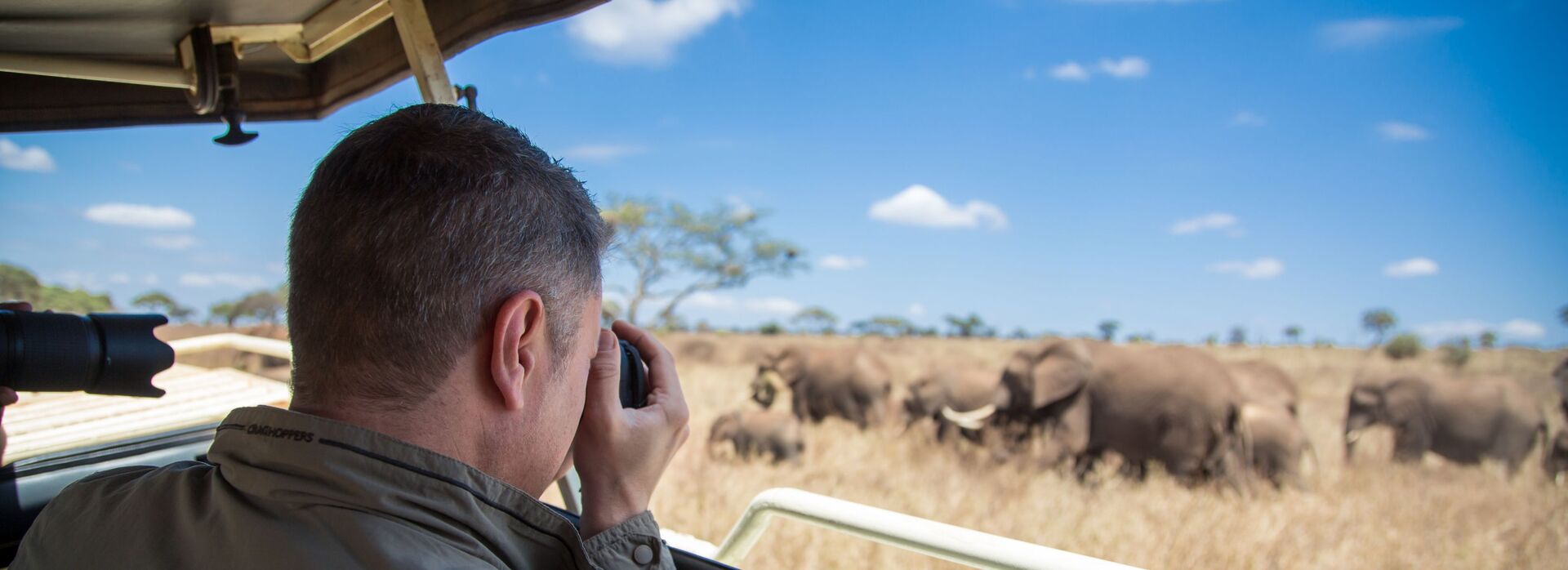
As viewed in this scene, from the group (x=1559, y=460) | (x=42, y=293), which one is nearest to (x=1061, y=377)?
(x=1559, y=460)

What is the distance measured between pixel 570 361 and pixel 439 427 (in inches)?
3.7

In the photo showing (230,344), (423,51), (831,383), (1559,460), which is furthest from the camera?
(831,383)

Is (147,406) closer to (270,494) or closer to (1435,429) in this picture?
(270,494)

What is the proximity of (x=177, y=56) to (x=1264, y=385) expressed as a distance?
9502mm

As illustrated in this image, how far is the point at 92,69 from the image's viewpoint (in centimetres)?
139

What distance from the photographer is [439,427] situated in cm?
60

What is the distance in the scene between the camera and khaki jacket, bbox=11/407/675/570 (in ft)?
1.74

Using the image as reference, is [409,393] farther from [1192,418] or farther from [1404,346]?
[1404,346]

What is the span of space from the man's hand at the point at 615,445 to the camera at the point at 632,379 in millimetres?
23

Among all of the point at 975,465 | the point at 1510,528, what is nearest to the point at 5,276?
the point at 975,465

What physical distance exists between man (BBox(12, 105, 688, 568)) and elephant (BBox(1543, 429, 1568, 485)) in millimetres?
9981

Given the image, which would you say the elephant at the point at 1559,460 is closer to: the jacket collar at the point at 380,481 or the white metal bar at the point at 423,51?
the white metal bar at the point at 423,51

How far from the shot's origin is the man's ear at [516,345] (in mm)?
595

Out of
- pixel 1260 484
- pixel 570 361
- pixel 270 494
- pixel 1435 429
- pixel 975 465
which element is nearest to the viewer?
pixel 270 494
